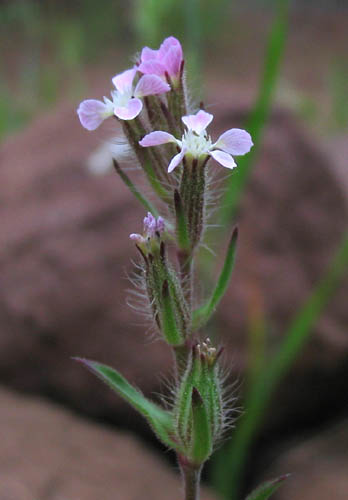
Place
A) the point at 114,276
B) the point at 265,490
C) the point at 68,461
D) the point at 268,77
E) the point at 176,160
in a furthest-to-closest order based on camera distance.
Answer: the point at 114,276, the point at 68,461, the point at 268,77, the point at 265,490, the point at 176,160

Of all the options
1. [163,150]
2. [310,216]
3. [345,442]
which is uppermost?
[163,150]

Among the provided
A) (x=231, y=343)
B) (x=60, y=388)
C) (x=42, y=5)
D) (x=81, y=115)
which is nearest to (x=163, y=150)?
(x=81, y=115)

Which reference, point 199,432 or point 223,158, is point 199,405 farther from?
point 223,158

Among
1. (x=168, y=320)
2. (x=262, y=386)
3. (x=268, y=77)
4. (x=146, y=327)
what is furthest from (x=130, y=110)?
(x=146, y=327)

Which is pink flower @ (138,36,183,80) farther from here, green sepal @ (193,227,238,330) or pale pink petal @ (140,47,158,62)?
green sepal @ (193,227,238,330)

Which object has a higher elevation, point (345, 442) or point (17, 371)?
point (17, 371)

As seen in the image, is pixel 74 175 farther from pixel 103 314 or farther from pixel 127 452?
Answer: pixel 127 452

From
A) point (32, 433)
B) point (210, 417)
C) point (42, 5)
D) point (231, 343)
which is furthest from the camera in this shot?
point (42, 5)
